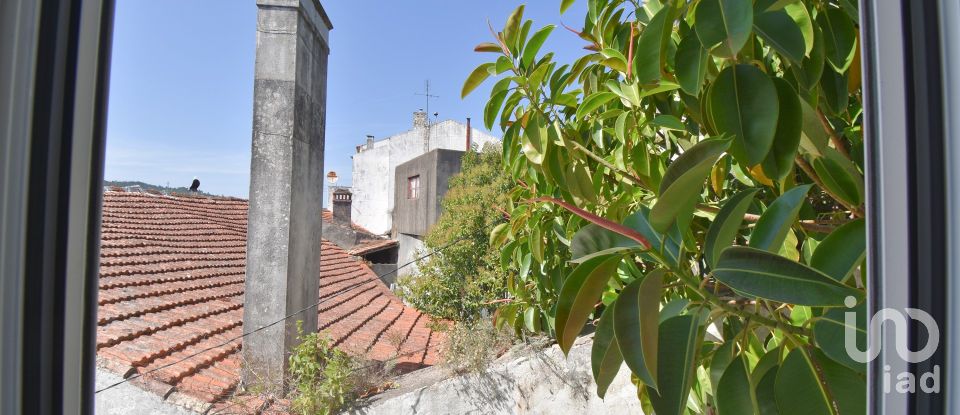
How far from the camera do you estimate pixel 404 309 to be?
27.5 ft

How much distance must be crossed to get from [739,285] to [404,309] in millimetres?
7881

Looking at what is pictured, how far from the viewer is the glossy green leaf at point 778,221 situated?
2.58 feet

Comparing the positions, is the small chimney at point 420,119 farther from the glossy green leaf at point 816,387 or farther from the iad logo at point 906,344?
the iad logo at point 906,344

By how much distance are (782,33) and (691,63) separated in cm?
13

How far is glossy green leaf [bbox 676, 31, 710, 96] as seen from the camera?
89 centimetres

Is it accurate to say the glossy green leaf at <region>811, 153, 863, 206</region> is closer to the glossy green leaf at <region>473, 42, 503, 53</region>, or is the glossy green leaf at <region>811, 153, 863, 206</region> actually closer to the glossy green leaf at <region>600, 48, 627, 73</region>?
the glossy green leaf at <region>600, 48, 627, 73</region>

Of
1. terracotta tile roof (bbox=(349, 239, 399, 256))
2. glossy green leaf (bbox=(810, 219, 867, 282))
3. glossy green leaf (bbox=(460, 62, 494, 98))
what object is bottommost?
terracotta tile roof (bbox=(349, 239, 399, 256))

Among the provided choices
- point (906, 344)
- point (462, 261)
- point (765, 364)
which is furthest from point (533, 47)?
point (462, 261)

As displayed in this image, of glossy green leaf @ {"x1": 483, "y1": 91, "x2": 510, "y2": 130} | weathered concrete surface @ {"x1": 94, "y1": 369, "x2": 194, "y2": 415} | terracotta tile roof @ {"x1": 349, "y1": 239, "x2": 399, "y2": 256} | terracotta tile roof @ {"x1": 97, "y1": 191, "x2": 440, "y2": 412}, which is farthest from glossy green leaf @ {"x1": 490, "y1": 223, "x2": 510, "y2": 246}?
terracotta tile roof @ {"x1": 349, "y1": 239, "x2": 399, "y2": 256}

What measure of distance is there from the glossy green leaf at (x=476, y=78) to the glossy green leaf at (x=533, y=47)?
9 cm

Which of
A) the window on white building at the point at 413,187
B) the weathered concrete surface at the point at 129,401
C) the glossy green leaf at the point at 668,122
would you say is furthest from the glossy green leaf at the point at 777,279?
the window on white building at the point at 413,187

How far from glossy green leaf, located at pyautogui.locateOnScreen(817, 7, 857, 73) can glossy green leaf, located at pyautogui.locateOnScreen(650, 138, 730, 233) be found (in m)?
0.35

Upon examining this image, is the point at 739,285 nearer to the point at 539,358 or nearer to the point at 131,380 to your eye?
the point at 539,358

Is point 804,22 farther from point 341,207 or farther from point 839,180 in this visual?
point 341,207
